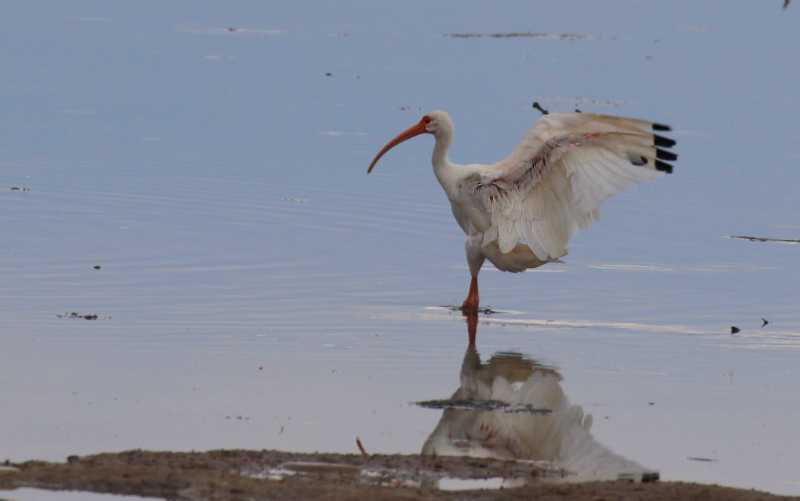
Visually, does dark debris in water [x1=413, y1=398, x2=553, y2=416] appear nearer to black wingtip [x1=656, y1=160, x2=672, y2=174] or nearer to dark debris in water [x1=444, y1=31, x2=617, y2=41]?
black wingtip [x1=656, y1=160, x2=672, y2=174]

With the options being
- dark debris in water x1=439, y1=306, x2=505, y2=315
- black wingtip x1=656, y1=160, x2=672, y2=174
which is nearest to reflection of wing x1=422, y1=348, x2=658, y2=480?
black wingtip x1=656, y1=160, x2=672, y2=174

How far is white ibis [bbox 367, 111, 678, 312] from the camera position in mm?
12000

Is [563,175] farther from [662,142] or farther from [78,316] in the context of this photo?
[78,316]

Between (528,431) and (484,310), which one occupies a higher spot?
(484,310)

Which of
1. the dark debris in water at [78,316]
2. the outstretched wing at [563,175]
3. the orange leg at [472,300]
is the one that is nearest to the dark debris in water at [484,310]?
the orange leg at [472,300]

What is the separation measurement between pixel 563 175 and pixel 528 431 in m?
4.20

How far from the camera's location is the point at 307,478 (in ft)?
24.3

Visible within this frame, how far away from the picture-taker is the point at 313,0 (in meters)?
80.5

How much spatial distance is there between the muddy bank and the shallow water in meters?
0.47

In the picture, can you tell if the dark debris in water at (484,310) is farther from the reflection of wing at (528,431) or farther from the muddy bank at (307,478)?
the muddy bank at (307,478)

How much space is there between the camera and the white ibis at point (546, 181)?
39.4ft

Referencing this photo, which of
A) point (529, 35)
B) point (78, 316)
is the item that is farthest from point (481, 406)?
point (529, 35)

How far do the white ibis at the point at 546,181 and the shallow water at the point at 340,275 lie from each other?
70cm

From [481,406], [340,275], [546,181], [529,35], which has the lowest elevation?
[481,406]
